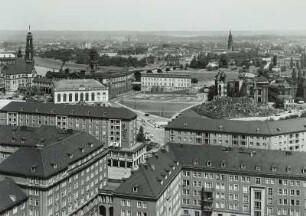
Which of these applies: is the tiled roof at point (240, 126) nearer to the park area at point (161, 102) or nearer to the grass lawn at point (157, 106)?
the park area at point (161, 102)

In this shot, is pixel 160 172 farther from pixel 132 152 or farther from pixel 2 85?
pixel 2 85

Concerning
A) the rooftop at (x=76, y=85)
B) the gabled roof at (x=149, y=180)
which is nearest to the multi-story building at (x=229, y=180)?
the gabled roof at (x=149, y=180)

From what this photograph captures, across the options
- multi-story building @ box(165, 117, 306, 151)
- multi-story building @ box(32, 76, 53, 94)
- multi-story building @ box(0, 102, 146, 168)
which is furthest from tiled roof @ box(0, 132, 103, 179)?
multi-story building @ box(32, 76, 53, 94)

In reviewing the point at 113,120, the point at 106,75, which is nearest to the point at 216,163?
the point at 113,120

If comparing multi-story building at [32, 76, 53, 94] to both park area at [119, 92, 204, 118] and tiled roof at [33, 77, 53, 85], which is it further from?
park area at [119, 92, 204, 118]

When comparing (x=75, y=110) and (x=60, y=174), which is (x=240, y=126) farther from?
(x=60, y=174)

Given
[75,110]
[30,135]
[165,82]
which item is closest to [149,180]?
[30,135]
